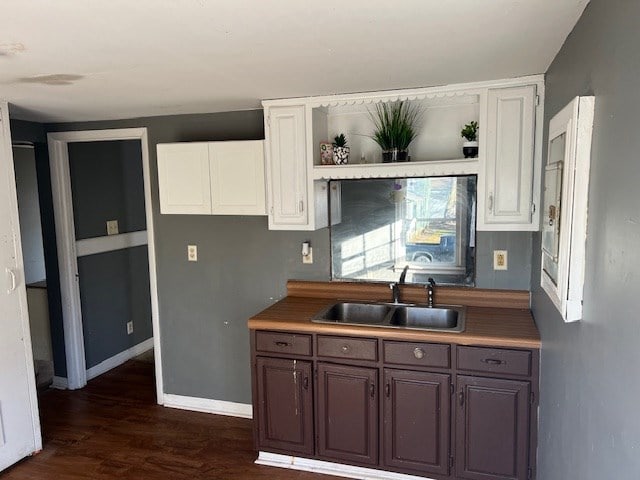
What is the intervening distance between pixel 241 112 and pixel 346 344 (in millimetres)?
1723

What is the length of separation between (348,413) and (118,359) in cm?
277

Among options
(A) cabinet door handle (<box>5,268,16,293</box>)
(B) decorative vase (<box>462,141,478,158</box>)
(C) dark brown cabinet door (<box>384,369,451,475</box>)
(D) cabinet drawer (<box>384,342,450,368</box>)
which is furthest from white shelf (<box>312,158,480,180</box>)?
(A) cabinet door handle (<box>5,268,16,293</box>)

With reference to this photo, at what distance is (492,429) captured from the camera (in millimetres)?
2387

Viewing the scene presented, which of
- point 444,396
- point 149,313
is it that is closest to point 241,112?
point 444,396

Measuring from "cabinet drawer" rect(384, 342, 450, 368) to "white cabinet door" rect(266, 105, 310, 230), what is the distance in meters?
0.92

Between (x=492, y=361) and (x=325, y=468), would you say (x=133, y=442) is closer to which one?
(x=325, y=468)

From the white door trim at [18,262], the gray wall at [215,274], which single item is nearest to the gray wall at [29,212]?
the gray wall at [215,274]

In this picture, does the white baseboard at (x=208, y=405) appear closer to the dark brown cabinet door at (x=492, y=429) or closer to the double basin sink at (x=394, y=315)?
the double basin sink at (x=394, y=315)

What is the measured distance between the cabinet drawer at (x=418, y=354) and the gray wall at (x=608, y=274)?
0.78 meters

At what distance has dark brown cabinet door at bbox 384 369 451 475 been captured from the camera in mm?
2457

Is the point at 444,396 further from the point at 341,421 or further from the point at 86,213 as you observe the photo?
the point at 86,213

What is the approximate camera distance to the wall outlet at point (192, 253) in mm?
3504

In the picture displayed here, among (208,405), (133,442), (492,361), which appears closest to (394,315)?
(492,361)

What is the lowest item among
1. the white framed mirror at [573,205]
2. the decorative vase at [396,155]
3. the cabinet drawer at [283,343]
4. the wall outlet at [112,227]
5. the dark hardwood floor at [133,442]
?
the dark hardwood floor at [133,442]
